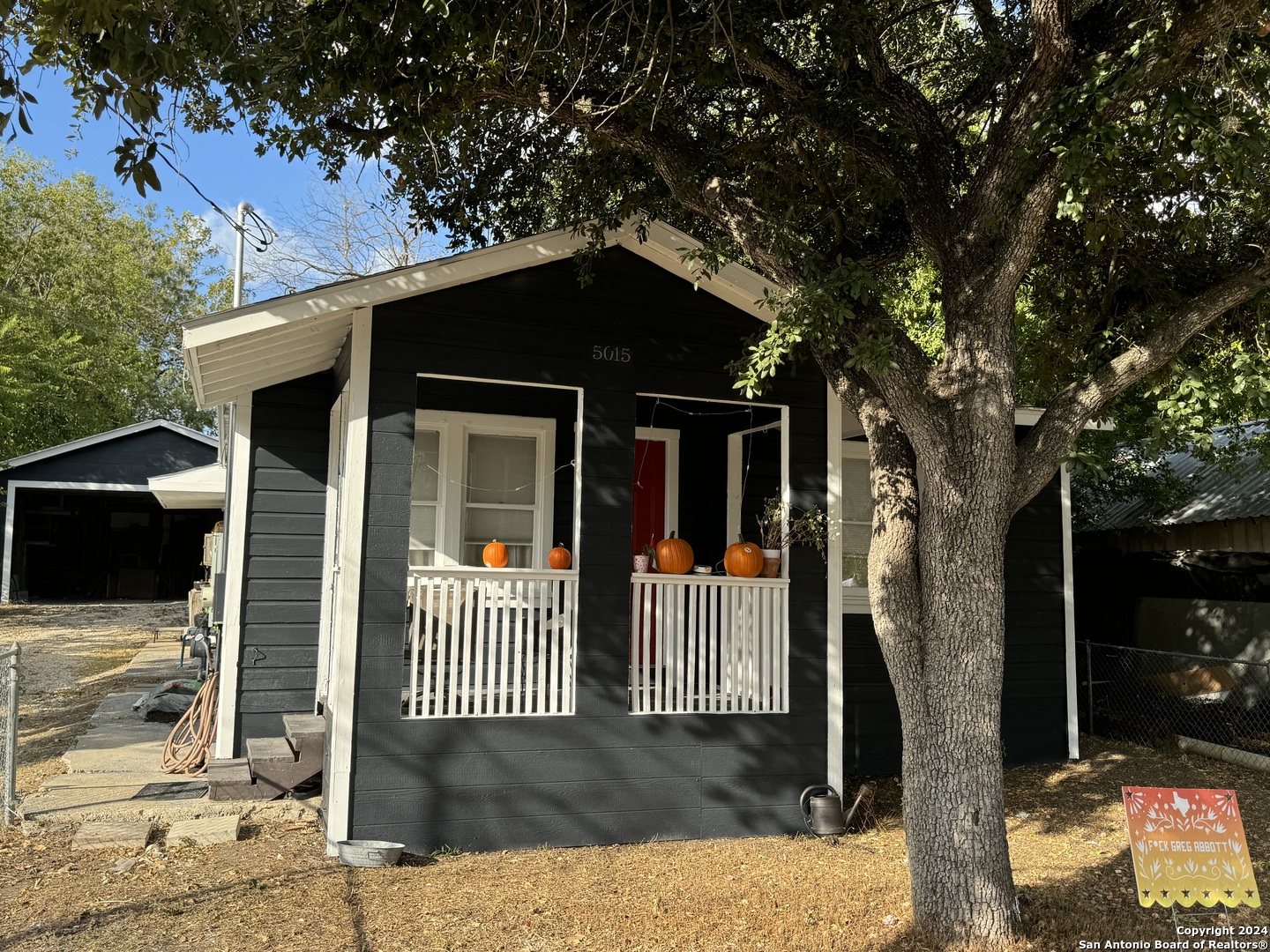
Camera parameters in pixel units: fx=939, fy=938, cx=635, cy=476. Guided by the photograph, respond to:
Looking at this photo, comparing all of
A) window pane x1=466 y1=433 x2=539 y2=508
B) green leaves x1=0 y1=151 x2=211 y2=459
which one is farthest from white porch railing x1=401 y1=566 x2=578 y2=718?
green leaves x1=0 y1=151 x2=211 y2=459

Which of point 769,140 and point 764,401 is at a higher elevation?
point 769,140

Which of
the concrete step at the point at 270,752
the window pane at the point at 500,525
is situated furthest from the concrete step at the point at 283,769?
the window pane at the point at 500,525

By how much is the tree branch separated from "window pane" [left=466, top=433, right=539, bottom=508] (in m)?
4.48

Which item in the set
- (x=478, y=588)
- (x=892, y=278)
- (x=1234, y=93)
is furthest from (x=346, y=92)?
(x=892, y=278)

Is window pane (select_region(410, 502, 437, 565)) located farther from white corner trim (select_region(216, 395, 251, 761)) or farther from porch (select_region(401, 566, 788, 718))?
white corner trim (select_region(216, 395, 251, 761))

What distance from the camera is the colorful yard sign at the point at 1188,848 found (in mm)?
4301

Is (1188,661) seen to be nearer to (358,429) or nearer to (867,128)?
(867,128)

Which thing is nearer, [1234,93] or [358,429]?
[1234,93]

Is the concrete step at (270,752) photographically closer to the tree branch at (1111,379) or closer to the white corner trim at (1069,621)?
the tree branch at (1111,379)

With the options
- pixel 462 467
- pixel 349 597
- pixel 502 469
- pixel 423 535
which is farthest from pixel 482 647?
pixel 502 469

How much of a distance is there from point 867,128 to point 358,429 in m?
3.76

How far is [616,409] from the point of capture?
253 inches

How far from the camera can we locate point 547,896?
509 centimetres

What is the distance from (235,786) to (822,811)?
412cm
